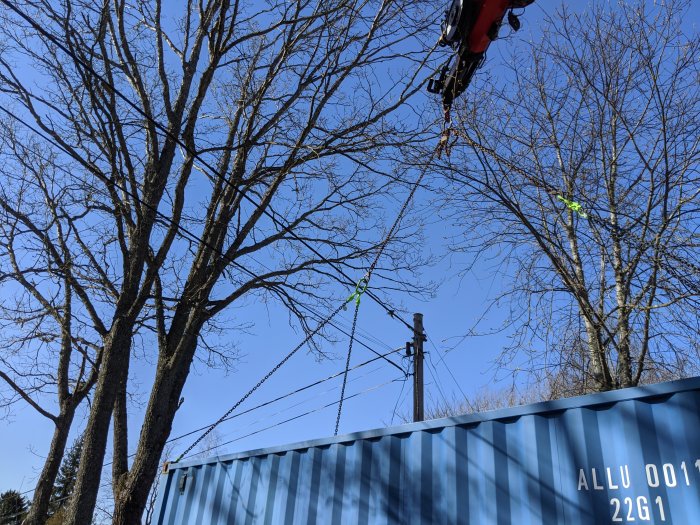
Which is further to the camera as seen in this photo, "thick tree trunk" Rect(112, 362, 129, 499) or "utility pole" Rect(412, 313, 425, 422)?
"utility pole" Rect(412, 313, 425, 422)

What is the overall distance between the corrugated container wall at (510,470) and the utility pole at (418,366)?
9.83 ft

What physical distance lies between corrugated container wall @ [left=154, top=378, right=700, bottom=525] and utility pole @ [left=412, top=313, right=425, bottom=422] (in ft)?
9.83

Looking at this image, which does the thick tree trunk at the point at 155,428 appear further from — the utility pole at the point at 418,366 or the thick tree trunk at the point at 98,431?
A: the utility pole at the point at 418,366

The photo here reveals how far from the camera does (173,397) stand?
22.0 feet

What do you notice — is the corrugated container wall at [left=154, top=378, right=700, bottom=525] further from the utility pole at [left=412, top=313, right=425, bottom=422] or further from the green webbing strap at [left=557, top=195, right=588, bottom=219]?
the utility pole at [left=412, top=313, right=425, bottom=422]

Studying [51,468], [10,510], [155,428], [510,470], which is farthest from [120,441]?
[10,510]

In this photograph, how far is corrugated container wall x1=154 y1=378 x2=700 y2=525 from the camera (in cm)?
292

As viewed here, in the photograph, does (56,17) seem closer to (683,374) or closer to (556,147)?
(556,147)

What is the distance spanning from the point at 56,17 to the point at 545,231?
6.01 metres

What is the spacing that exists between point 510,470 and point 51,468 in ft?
34.2

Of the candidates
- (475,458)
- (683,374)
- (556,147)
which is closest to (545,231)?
(556,147)

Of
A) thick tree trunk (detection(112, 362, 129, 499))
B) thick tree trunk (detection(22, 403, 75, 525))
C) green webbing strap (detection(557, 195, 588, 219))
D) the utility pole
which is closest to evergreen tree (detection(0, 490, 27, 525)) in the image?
thick tree trunk (detection(22, 403, 75, 525))

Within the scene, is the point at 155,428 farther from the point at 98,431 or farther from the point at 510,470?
the point at 510,470

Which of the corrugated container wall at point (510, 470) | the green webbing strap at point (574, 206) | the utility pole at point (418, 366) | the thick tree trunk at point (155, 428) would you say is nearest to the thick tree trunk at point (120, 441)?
the thick tree trunk at point (155, 428)
